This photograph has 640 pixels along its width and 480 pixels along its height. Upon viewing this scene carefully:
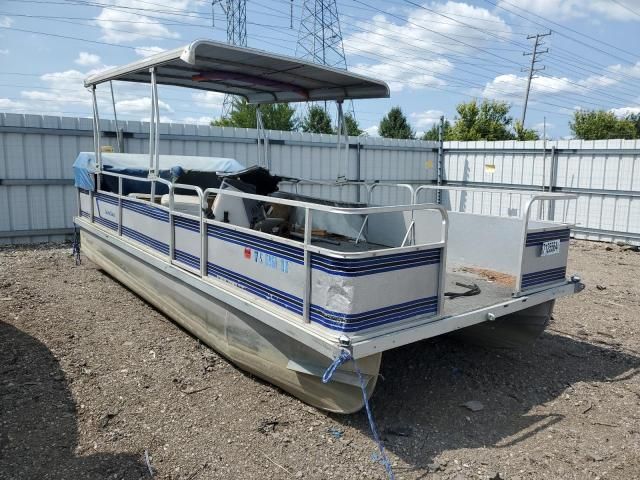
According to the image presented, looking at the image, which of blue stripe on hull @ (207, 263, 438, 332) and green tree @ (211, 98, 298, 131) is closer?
blue stripe on hull @ (207, 263, 438, 332)

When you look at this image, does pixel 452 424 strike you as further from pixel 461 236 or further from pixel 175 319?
pixel 175 319

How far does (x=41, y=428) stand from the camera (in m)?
3.52

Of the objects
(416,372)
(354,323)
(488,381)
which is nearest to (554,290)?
(488,381)

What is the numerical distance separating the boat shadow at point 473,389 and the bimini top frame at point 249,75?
2649 mm

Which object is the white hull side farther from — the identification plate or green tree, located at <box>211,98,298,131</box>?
green tree, located at <box>211,98,298,131</box>

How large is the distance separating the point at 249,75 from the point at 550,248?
3.35 meters

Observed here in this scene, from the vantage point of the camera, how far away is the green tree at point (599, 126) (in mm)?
30938

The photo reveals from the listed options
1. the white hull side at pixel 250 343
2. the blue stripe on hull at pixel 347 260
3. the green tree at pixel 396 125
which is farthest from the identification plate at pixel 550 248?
the green tree at pixel 396 125

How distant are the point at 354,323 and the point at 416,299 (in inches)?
21.1

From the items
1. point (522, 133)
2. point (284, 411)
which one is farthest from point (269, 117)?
point (284, 411)

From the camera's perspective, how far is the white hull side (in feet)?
11.5

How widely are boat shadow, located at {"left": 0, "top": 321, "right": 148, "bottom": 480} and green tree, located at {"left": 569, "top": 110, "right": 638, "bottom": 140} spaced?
3254 centimetres

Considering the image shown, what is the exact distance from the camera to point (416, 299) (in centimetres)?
346

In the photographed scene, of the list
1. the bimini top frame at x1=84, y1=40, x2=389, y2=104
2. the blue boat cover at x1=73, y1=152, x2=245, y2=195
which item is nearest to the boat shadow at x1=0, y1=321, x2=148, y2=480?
the bimini top frame at x1=84, y1=40, x2=389, y2=104
